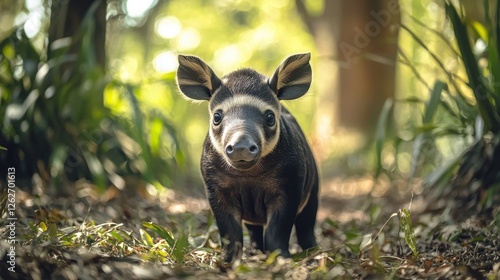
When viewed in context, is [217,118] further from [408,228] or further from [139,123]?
[139,123]

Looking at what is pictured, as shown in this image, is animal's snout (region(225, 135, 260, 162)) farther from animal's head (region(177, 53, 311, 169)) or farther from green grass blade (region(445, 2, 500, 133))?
green grass blade (region(445, 2, 500, 133))

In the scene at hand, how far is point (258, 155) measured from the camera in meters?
4.07

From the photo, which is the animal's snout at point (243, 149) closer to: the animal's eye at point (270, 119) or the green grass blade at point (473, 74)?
the animal's eye at point (270, 119)

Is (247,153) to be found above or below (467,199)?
above

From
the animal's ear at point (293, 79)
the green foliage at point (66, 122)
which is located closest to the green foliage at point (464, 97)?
the animal's ear at point (293, 79)

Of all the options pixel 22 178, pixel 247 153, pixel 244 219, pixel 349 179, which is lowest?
pixel 349 179

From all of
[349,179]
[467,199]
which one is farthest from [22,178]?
[349,179]

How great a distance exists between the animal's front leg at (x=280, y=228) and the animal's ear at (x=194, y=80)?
38.0 inches

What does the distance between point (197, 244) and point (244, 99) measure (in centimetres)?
114

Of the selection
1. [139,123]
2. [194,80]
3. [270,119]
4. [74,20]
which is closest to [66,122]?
[139,123]

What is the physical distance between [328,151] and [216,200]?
893 centimetres

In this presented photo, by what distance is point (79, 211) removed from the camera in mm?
5645

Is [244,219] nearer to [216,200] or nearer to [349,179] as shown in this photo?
[216,200]

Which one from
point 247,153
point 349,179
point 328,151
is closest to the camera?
point 247,153
